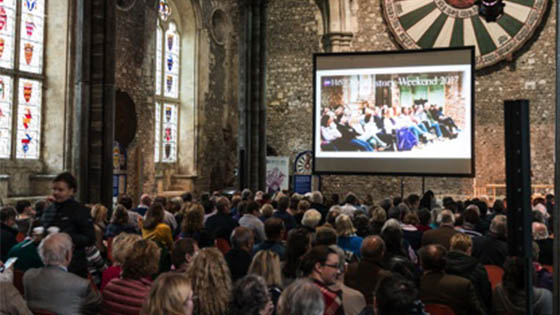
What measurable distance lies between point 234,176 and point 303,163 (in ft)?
6.61

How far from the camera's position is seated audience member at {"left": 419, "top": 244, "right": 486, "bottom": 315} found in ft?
11.6

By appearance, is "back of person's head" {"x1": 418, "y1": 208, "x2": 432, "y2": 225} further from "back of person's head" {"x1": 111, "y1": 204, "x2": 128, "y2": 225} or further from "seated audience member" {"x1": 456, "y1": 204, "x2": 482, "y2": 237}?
"back of person's head" {"x1": 111, "y1": 204, "x2": 128, "y2": 225}

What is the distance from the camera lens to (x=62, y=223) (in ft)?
13.5

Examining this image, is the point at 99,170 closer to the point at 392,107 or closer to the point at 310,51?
the point at 392,107

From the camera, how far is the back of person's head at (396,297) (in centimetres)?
253

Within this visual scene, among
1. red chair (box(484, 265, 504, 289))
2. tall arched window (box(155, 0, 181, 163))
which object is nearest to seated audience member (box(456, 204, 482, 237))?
red chair (box(484, 265, 504, 289))

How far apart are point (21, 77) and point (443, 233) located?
25.0 ft

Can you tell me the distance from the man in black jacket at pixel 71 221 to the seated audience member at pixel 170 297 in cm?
170

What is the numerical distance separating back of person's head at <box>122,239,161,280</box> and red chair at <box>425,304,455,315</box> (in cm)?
154

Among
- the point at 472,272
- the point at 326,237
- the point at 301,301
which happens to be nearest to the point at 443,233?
the point at 472,272

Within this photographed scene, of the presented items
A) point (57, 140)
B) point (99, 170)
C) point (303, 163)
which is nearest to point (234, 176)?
point (303, 163)

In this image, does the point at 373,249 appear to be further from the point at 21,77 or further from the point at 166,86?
the point at 166,86

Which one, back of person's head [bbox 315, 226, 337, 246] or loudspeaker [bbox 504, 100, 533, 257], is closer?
loudspeaker [bbox 504, 100, 533, 257]

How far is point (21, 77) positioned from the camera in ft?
32.6
